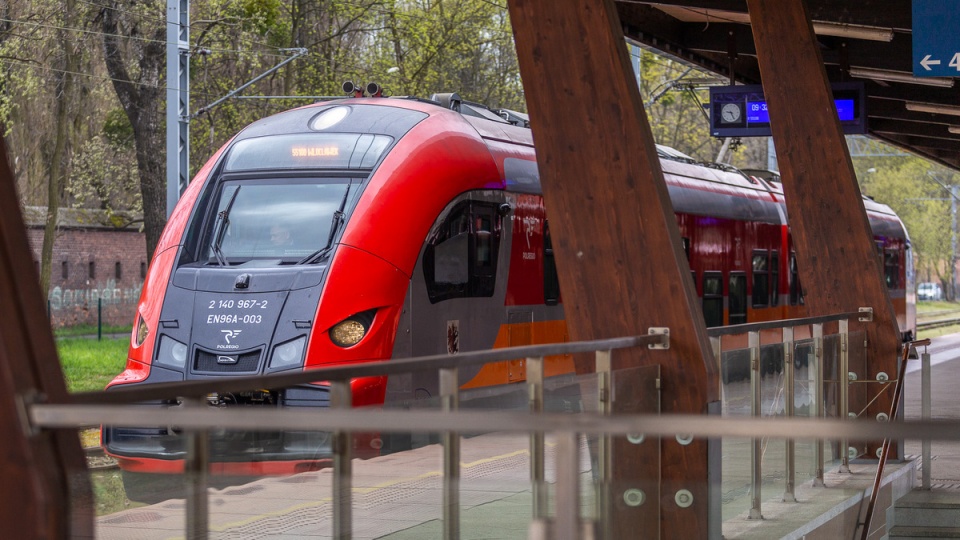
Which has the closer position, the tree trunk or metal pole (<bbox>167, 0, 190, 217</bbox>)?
metal pole (<bbox>167, 0, 190, 217</bbox>)

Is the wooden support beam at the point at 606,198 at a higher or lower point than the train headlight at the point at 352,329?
higher

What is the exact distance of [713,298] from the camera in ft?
63.0

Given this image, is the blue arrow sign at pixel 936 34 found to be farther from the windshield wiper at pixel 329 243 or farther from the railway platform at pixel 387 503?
the railway platform at pixel 387 503

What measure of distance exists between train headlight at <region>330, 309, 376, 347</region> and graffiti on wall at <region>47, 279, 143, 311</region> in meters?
26.0

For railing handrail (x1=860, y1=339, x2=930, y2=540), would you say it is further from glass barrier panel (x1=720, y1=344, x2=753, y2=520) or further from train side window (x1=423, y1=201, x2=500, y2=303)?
train side window (x1=423, y1=201, x2=500, y2=303)

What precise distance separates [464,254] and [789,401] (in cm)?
462

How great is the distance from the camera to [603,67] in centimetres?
700

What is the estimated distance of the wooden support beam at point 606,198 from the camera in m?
6.95

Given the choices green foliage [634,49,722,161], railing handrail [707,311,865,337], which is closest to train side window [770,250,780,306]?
railing handrail [707,311,865,337]

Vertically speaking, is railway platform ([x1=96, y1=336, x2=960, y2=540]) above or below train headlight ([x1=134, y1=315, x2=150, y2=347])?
below

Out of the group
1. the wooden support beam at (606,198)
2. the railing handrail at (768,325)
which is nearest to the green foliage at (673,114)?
the railing handrail at (768,325)

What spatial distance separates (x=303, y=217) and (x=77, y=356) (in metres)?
16.9

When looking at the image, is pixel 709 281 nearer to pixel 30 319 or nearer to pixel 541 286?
pixel 541 286

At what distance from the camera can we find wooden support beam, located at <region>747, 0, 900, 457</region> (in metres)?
11.2
